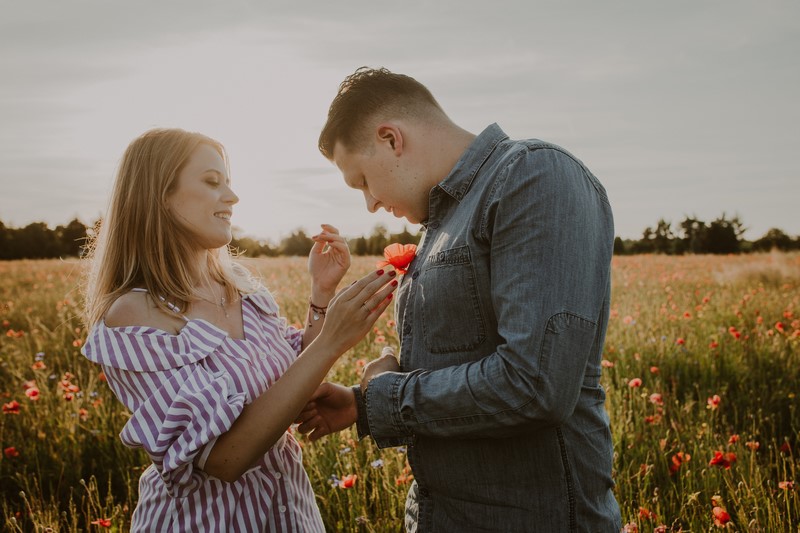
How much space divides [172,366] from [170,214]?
716 mm

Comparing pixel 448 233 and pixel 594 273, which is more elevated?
pixel 448 233

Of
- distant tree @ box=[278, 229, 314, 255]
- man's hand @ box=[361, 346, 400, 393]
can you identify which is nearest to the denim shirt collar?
man's hand @ box=[361, 346, 400, 393]

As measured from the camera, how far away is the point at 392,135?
6.66 feet

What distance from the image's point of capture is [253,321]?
243cm

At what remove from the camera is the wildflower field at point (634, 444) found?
2939mm

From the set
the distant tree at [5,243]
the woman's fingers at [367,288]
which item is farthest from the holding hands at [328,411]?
the distant tree at [5,243]

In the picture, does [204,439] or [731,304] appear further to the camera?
[731,304]

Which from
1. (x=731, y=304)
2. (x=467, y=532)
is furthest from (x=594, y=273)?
(x=731, y=304)

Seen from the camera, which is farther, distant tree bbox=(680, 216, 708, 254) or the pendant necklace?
distant tree bbox=(680, 216, 708, 254)

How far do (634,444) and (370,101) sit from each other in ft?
9.36

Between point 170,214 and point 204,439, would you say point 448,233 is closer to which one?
point 204,439

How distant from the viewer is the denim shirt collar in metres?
1.84

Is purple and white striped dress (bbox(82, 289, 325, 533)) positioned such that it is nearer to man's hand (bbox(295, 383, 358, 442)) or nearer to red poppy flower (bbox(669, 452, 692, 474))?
man's hand (bbox(295, 383, 358, 442))

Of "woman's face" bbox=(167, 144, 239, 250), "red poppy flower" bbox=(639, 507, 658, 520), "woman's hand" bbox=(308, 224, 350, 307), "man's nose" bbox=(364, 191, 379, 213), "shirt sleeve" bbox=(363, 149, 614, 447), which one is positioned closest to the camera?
"shirt sleeve" bbox=(363, 149, 614, 447)
